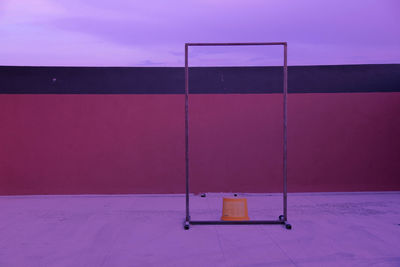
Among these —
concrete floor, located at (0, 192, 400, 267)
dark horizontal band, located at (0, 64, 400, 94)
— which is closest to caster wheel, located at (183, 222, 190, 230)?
concrete floor, located at (0, 192, 400, 267)

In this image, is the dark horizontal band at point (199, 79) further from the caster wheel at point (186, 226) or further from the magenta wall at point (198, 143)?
the caster wheel at point (186, 226)

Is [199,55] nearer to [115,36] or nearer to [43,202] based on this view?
[115,36]

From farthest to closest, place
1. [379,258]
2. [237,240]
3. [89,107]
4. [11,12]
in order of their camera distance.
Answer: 1. [89,107]
2. [11,12]
3. [237,240]
4. [379,258]

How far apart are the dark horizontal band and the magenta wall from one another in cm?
11

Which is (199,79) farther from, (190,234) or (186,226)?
(190,234)

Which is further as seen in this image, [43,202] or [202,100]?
[202,100]

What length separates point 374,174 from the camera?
6023mm

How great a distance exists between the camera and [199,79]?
6.05 meters

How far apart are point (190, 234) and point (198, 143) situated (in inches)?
92.6

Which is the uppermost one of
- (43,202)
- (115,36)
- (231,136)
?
(115,36)

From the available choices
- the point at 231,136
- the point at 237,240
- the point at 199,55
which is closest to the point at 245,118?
the point at 231,136

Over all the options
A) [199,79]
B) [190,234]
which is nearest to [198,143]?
[199,79]

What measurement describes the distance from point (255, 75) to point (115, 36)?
2196 mm

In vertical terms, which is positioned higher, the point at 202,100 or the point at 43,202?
the point at 202,100
